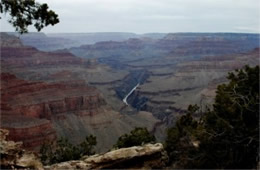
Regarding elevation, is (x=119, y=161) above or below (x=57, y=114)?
above

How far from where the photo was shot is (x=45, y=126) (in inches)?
2149

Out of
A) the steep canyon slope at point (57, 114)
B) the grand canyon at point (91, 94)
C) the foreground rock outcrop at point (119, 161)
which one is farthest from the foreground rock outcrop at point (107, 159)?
the steep canyon slope at point (57, 114)

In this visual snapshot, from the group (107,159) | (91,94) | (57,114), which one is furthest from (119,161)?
(91,94)

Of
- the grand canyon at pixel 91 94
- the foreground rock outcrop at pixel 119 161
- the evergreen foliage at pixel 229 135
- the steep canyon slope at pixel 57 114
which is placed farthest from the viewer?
the grand canyon at pixel 91 94

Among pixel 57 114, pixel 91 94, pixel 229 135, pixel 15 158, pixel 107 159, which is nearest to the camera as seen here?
pixel 15 158

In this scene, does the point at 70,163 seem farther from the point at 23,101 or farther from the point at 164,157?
the point at 23,101

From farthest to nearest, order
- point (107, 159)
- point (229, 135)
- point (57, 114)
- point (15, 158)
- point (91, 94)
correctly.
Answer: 1. point (91, 94)
2. point (57, 114)
3. point (229, 135)
4. point (107, 159)
5. point (15, 158)

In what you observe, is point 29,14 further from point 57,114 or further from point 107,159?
point 57,114

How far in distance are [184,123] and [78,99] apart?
54241 millimetres

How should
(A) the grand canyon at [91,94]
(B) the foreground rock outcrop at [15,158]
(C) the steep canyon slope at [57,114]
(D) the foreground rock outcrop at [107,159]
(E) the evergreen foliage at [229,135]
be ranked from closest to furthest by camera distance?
1. (B) the foreground rock outcrop at [15,158]
2. (D) the foreground rock outcrop at [107,159]
3. (E) the evergreen foliage at [229,135]
4. (C) the steep canyon slope at [57,114]
5. (A) the grand canyon at [91,94]

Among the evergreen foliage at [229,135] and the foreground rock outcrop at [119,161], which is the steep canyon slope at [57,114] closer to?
the evergreen foliage at [229,135]

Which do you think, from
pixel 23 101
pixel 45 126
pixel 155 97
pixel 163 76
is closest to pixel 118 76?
pixel 163 76

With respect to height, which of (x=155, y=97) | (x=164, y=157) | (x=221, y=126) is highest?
(x=221, y=126)

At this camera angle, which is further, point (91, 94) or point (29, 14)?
point (91, 94)
